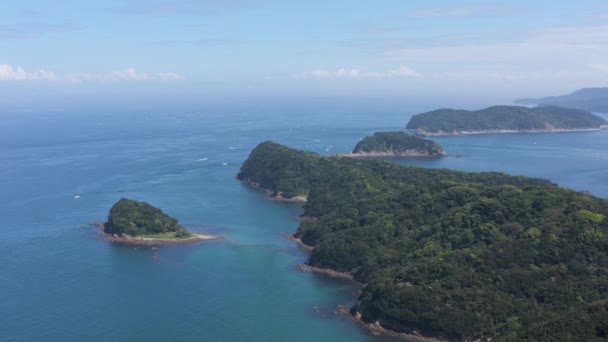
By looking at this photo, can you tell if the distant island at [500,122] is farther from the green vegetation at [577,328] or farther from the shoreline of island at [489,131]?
the green vegetation at [577,328]

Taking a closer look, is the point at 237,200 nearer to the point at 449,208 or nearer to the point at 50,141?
the point at 449,208

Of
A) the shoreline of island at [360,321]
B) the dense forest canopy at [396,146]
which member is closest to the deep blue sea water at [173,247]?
the shoreline of island at [360,321]

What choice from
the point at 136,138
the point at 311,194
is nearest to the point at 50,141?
the point at 136,138

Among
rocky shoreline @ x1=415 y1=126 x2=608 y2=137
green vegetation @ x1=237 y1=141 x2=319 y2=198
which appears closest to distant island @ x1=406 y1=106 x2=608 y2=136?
rocky shoreline @ x1=415 y1=126 x2=608 y2=137

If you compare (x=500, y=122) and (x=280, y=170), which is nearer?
(x=280, y=170)

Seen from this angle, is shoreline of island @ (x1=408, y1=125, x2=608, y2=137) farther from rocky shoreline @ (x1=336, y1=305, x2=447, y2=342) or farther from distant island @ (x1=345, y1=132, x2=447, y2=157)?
rocky shoreline @ (x1=336, y1=305, x2=447, y2=342)

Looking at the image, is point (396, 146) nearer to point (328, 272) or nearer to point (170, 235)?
point (170, 235)

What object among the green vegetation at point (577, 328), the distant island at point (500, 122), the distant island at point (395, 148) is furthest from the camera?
the distant island at point (500, 122)

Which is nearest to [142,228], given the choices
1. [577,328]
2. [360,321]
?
[360,321]
